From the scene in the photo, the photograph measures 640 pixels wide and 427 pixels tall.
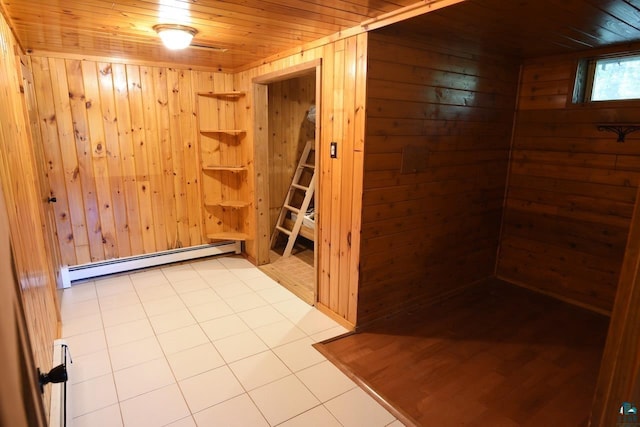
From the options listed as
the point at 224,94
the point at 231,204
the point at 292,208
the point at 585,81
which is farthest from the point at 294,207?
the point at 585,81

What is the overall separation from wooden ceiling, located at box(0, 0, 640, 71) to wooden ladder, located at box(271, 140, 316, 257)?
1670 mm

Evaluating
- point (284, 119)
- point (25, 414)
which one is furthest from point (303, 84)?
point (25, 414)

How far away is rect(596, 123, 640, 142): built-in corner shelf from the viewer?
2.85 meters

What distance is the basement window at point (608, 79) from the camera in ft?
9.51

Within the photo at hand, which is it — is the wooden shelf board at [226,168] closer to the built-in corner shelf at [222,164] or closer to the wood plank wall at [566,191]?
the built-in corner shelf at [222,164]

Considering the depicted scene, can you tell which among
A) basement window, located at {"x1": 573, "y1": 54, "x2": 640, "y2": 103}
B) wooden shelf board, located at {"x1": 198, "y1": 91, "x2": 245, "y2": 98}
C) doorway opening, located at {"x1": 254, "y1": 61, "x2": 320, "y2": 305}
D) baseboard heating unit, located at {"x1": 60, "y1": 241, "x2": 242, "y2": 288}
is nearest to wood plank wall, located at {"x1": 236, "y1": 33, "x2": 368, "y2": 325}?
wooden shelf board, located at {"x1": 198, "y1": 91, "x2": 245, "y2": 98}

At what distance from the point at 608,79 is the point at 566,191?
98 centimetres

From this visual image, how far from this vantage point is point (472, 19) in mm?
2191

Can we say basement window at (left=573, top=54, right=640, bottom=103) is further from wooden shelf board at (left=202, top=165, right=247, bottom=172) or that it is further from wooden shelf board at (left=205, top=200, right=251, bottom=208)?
wooden shelf board at (left=205, top=200, right=251, bottom=208)

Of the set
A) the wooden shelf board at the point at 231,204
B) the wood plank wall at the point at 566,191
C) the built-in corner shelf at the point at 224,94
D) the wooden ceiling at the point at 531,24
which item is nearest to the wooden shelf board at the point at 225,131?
the built-in corner shelf at the point at 224,94

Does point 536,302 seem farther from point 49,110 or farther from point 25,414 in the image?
point 49,110

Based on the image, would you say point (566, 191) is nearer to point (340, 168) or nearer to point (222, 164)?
point (340, 168)

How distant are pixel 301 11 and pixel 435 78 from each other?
48.7 inches

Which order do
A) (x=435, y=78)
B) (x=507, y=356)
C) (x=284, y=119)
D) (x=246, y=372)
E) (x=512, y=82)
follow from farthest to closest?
(x=284, y=119) < (x=512, y=82) < (x=435, y=78) < (x=507, y=356) < (x=246, y=372)
